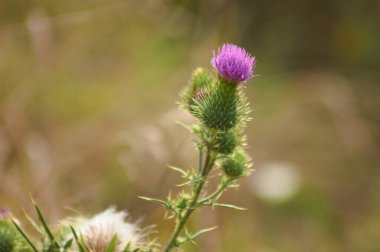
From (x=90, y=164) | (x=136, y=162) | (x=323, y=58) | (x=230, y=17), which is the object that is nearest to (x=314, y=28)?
(x=323, y=58)

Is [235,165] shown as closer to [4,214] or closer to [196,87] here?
[196,87]

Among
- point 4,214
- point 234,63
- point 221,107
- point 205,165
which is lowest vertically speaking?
point 4,214

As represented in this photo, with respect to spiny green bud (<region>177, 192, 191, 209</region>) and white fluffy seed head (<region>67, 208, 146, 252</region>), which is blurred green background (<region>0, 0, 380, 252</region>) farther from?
spiny green bud (<region>177, 192, 191, 209</region>)

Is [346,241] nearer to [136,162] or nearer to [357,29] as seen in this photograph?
[136,162]

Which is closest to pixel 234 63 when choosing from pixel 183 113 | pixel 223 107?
pixel 223 107

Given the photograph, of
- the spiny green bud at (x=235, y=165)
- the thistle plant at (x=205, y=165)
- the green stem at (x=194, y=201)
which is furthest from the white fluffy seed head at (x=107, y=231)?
the spiny green bud at (x=235, y=165)

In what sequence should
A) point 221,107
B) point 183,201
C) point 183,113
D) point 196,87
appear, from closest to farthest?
point 183,201 < point 221,107 < point 196,87 < point 183,113

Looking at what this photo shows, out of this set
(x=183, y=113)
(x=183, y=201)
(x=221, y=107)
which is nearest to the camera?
(x=183, y=201)

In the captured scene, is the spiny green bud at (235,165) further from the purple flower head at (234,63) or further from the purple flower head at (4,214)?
the purple flower head at (4,214)

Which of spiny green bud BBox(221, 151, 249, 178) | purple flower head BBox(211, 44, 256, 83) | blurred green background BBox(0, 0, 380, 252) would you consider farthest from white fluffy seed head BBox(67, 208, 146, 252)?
blurred green background BBox(0, 0, 380, 252)
